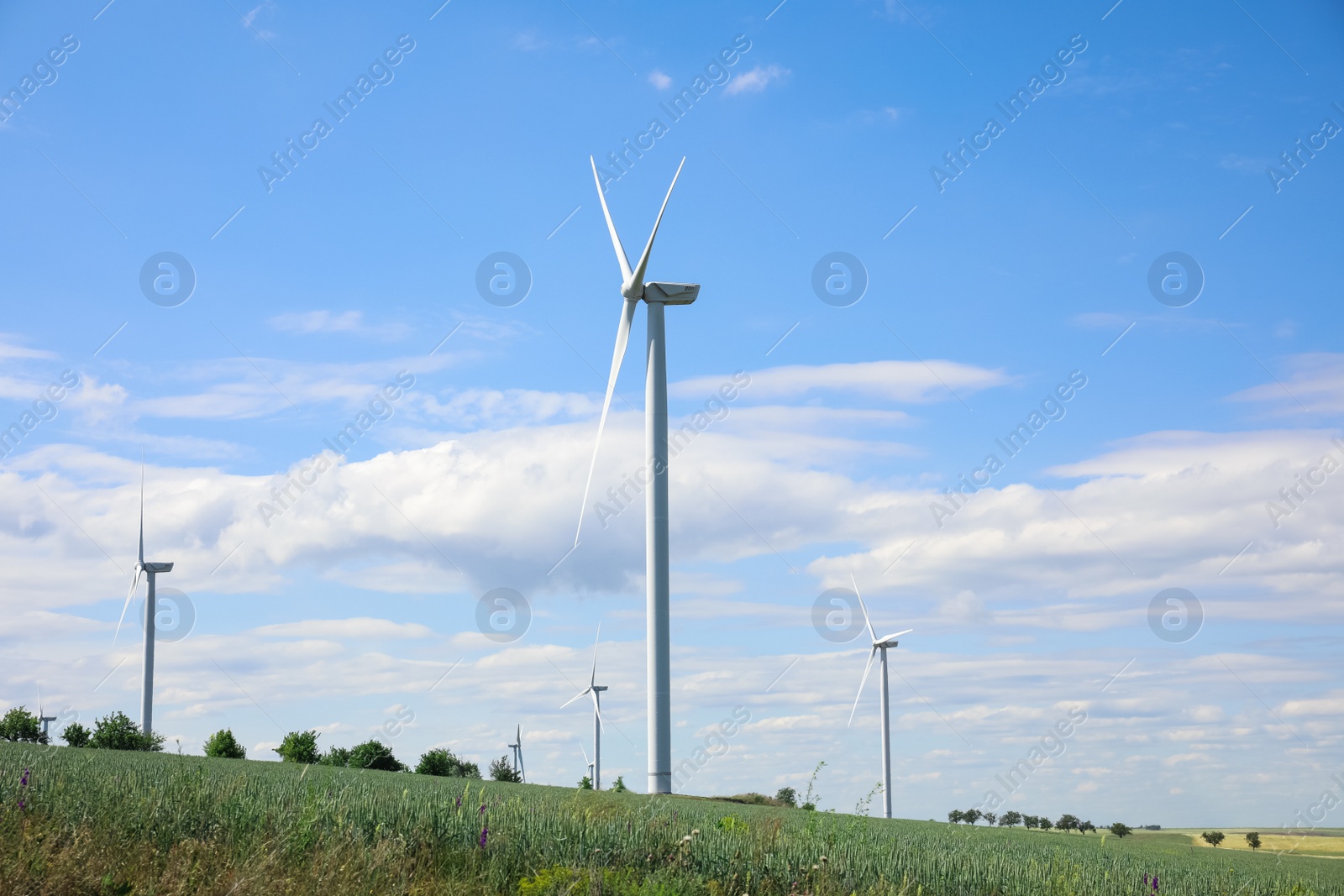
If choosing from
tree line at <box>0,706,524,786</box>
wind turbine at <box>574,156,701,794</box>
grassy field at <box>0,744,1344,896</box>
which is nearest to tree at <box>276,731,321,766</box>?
tree line at <box>0,706,524,786</box>

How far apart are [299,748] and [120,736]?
29.0 ft

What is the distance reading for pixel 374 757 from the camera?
5684cm

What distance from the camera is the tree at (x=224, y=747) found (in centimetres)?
5719

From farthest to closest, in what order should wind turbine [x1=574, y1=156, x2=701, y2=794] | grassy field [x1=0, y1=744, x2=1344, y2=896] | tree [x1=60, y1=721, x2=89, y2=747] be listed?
1. tree [x1=60, y1=721, x2=89, y2=747]
2. wind turbine [x1=574, y1=156, x2=701, y2=794]
3. grassy field [x1=0, y1=744, x2=1344, y2=896]

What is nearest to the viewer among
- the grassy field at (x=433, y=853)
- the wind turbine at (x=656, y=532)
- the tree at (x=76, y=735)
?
the grassy field at (x=433, y=853)

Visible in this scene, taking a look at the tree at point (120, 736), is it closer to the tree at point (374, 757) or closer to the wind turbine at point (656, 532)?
the tree at point (374, 757)

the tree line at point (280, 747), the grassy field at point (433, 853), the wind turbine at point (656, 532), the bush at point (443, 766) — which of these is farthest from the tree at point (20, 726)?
the grassy field at point (433, 853)

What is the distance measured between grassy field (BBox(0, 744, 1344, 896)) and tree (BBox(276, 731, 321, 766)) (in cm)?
4104

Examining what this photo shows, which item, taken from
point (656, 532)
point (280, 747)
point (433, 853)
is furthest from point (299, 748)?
point (433, 853)

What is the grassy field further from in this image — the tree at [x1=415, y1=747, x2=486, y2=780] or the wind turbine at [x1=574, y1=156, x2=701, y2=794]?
the tree at [x1=415, y1=747, x2=486, y2=780]

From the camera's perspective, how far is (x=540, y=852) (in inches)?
562

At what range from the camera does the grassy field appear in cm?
1241

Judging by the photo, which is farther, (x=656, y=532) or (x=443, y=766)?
(x=443, y=766)

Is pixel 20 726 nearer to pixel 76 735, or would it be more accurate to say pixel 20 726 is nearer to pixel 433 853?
pixel 76 735
